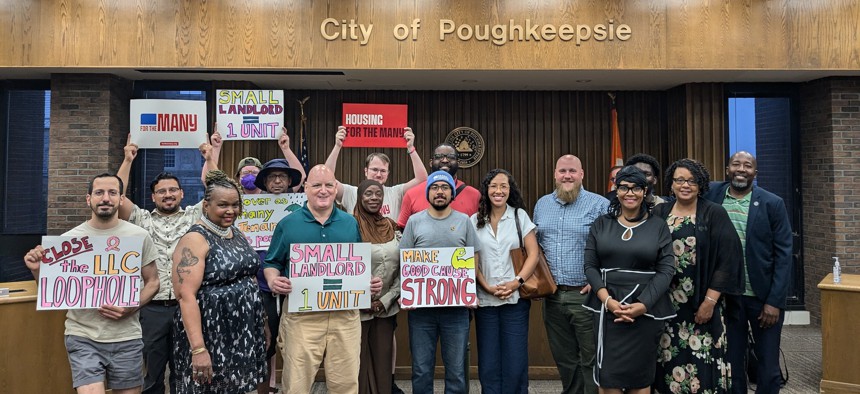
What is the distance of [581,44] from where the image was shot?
6.94 metres

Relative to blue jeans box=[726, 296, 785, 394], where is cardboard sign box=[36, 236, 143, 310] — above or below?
above

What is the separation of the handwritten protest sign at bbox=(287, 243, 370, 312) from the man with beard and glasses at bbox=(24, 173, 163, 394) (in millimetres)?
885

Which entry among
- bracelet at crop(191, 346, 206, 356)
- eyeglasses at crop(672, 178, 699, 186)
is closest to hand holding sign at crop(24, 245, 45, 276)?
bracelet at crop(191, 346, 206, 356)

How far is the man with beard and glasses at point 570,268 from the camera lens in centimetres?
418

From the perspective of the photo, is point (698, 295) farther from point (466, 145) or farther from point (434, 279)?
point (466, 145)

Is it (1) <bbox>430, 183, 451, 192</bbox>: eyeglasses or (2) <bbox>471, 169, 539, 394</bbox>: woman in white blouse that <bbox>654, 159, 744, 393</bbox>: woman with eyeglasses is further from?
(1) <bbox>430, 183, 451, 192</bbox>: eyeglasses

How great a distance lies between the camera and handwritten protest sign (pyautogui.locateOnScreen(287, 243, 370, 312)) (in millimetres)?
3627

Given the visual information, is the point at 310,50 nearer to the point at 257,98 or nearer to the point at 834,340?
the point at 257,98

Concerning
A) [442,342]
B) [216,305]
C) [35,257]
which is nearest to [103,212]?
[35,257]

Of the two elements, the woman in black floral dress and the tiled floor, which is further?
the tiled floor

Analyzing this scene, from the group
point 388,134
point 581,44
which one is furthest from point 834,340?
point 388,134

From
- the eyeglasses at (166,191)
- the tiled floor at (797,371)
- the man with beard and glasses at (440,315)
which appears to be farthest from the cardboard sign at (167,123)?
→ the tiled floor at (797,371)

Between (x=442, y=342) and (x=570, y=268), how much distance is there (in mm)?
1048

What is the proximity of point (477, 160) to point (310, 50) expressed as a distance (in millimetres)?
3004
